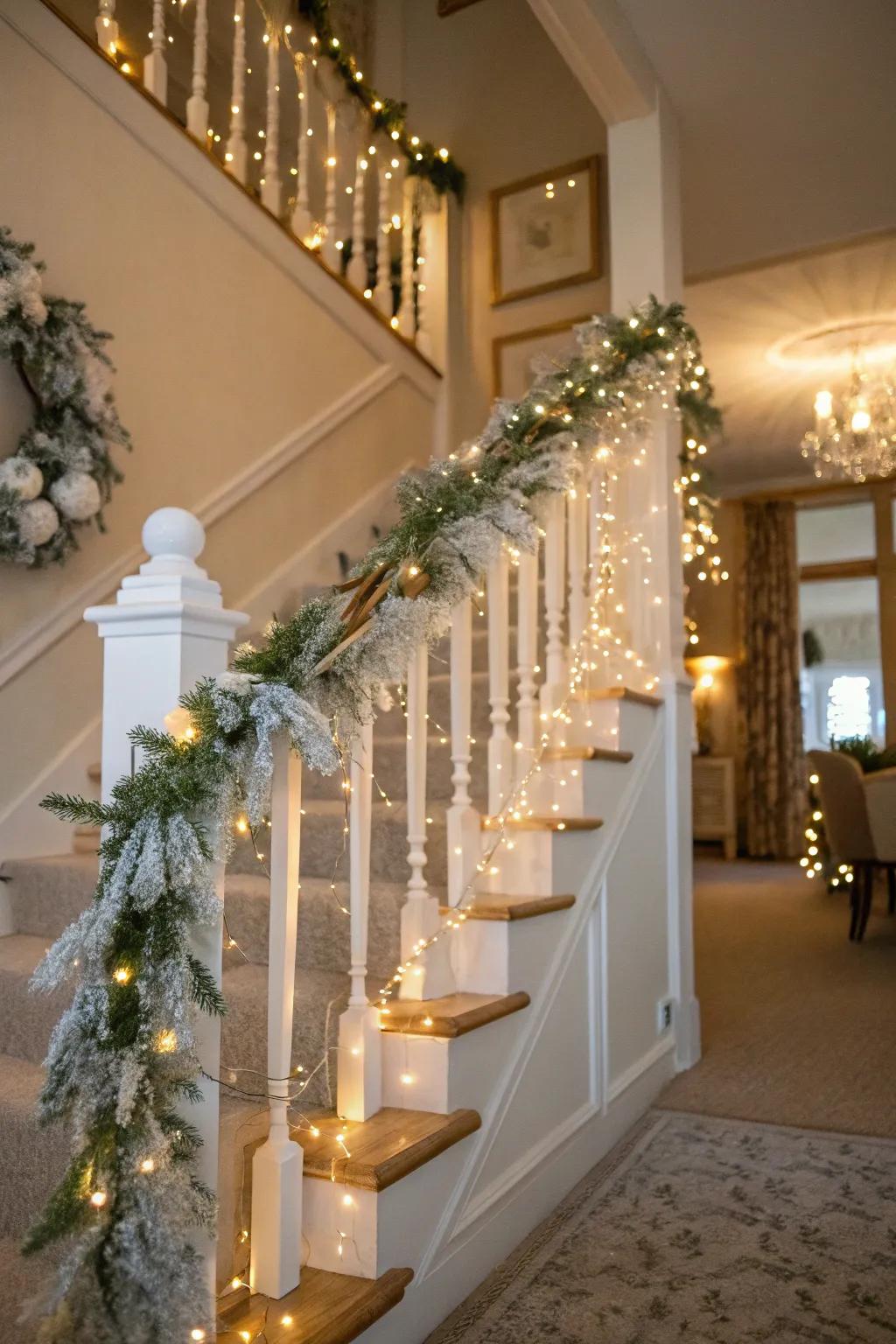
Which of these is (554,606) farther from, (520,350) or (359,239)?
(520,350)

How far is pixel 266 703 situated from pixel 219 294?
8.47ft

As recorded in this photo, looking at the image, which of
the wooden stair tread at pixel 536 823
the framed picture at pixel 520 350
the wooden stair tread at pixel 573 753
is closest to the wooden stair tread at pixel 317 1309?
the wooden stair tread at pixel 536 823

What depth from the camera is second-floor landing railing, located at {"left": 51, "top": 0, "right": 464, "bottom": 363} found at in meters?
3.91

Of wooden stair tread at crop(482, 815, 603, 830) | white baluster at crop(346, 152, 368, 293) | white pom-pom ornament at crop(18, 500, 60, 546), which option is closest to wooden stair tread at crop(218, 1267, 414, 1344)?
wooden stair tread at crop(482, 815, 603, 830)

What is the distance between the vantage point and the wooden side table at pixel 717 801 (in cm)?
833

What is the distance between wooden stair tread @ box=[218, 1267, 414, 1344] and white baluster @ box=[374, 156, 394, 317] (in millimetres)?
3680

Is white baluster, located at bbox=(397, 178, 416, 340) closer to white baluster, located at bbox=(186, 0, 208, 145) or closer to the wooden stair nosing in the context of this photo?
white baluster, located at bbox=(186, 0, 208, 145)

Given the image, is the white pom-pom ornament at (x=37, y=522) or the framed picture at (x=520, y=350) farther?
the framed picture at (x=520, y=350)

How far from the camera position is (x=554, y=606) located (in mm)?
2484

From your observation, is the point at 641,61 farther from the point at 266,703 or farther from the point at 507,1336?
the point at 507,1336

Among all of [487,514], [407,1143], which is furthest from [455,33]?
[407,1143]

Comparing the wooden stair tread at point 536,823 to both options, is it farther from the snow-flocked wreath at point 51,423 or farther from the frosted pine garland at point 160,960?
the snow-flocked wreath at point 51,423

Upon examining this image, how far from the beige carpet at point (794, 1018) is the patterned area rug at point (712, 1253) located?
22 centimetres

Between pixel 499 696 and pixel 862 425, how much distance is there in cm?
438
